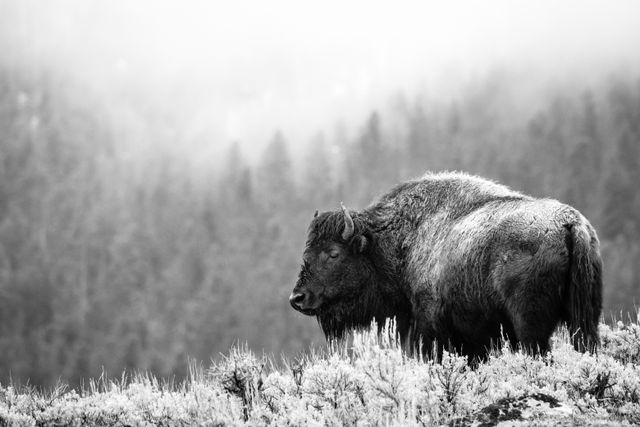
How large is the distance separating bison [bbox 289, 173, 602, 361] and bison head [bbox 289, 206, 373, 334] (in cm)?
1

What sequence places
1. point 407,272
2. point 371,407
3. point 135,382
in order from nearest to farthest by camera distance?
point 371,407 → point 135,382 → point 407,272

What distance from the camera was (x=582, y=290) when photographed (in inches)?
276

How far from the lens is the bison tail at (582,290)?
7.03 m

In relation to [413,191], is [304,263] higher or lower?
lower

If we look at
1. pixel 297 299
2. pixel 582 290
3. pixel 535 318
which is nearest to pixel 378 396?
pixel 535 318

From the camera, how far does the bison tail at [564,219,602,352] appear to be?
703 centimetres

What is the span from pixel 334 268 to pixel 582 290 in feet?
12.3

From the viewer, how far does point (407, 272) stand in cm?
947

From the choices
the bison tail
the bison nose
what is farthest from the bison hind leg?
the bison nose

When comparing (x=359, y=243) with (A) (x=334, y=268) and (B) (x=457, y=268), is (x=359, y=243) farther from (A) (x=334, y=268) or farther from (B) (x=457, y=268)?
(B) (x=457, y=268)

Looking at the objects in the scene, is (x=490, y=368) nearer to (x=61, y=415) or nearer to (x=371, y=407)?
(x=371, y=407)

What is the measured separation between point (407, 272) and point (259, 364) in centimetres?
307

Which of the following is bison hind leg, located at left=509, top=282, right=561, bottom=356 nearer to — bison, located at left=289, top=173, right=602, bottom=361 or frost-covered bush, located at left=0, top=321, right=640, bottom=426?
bison, located at left=289, top=173, right=602, bottom=361

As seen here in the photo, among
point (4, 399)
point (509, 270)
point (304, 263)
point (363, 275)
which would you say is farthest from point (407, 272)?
point (4, 399)
